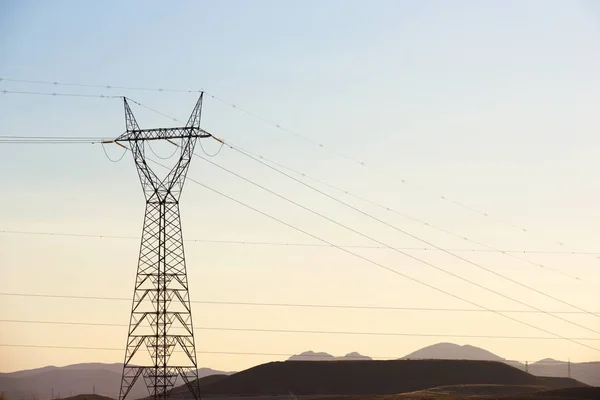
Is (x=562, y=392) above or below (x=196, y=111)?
below

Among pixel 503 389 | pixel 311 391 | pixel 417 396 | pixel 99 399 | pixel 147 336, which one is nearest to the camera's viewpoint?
pixel 147 336

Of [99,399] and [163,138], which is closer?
[163,138]

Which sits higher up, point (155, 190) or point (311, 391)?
point (155, 190)

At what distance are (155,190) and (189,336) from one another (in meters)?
12.6

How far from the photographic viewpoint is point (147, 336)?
82.8 metres

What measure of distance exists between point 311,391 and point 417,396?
2281 inches

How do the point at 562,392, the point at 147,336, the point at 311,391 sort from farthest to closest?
the point at 311,391
the point at 562,392
the point at 147,336

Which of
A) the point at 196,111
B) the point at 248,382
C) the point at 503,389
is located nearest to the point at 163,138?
the point at 196,111

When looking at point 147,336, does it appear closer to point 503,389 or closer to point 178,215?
point 178,215

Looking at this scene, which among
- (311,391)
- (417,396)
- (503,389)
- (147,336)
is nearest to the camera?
(147,336)

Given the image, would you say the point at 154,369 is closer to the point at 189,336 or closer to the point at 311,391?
the point at 189,336

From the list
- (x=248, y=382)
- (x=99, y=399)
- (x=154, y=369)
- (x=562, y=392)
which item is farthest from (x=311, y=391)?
(x=154, y=369)

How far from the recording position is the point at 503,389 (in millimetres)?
171000

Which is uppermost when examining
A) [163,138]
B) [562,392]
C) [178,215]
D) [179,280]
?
[163,138]
